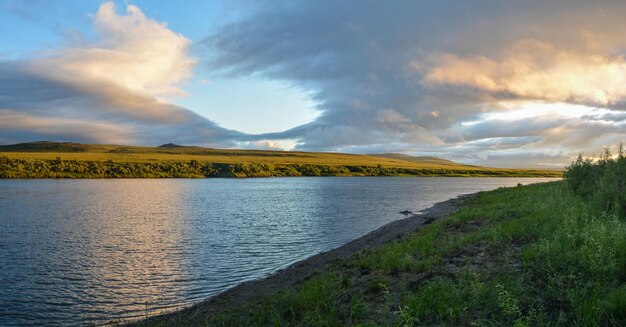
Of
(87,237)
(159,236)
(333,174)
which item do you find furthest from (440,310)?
(333,174)

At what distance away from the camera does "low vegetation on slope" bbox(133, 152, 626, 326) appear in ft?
26.6

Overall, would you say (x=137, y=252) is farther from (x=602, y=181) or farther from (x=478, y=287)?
(x=602, y=181)

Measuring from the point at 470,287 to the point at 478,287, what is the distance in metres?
0.50

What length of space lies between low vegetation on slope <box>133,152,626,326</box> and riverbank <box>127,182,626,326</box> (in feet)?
0.09

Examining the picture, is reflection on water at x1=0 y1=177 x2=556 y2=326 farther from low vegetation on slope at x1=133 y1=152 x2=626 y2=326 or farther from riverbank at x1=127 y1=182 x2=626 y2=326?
low vegetation on slope at x1=133 y1=152 x2=626 y2=326

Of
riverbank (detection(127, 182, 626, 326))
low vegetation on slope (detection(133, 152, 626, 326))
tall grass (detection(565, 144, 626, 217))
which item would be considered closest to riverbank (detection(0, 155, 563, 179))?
riverbank (detection(127, 182, 626, 326))

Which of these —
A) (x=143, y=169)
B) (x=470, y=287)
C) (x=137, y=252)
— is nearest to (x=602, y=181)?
(x=470, y=287)

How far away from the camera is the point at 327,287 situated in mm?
11930

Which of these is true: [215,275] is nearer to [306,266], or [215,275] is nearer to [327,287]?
[306,266]

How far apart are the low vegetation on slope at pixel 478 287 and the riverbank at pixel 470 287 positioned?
0.09 ft

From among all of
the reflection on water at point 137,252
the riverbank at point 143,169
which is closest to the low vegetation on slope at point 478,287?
the reflection on water at point 137,252

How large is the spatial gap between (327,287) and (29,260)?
57.9ft

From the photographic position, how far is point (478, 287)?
9.24 metres

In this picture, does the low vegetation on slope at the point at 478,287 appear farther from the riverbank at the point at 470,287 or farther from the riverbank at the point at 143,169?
the riverbank at the point at 143,169
